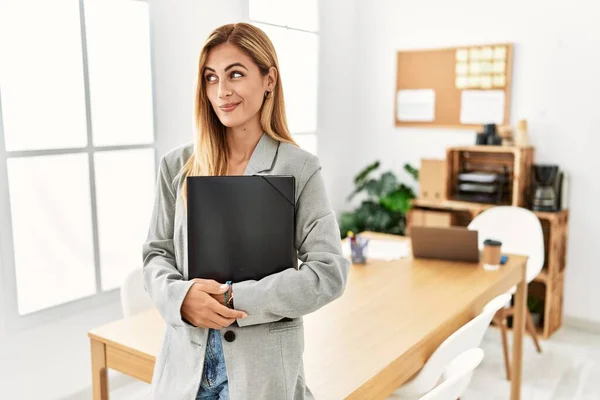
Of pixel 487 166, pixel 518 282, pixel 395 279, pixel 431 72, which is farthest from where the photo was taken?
pixel 431 72

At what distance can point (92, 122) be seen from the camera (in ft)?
9.34

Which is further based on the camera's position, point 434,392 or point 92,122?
point 92,122

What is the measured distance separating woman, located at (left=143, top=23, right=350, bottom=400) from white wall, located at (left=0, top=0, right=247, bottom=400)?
167 cm

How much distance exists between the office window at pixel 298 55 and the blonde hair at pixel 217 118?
2805mm

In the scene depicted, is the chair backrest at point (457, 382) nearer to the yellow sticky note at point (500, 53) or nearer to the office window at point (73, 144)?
the office window at point (73, 144)

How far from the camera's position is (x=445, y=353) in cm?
178

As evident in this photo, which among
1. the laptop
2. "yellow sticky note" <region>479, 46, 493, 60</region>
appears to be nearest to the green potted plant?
"yellow sticky note" <region>479, 46, 493, 60</region>

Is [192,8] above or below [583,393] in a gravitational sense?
above

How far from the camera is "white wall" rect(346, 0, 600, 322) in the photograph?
372 centimetres

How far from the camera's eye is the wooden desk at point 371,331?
1.57 metres

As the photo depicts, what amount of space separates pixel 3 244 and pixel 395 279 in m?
1.71

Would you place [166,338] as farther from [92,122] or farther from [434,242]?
[92,122]

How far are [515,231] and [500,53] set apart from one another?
131 centimetres

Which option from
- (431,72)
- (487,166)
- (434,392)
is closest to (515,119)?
(487,166)
